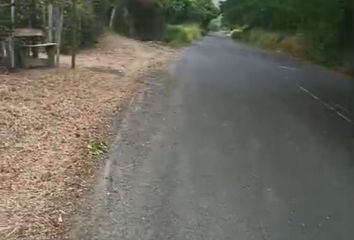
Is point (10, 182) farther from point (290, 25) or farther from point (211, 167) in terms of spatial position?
point (290, 25)

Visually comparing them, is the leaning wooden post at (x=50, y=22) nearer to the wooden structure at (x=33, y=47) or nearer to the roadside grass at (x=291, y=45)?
the wooden structure at (x=33, y=47)

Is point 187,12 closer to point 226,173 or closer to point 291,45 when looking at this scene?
point 291,45

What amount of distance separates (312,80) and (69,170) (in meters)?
12.3

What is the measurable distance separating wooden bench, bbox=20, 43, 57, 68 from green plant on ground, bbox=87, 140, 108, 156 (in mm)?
6981

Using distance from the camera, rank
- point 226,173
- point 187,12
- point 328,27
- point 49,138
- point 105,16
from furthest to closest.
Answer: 1. point 187,12
2. point 105,16
3. point 328,27
4. point 49,138
5. point 226,173

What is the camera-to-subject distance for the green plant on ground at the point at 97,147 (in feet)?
24.4

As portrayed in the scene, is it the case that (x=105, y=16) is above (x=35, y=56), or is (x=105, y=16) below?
below

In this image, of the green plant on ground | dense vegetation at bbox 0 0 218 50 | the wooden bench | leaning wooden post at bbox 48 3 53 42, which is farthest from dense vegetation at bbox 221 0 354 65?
the green plant on ground

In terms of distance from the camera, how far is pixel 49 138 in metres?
7.89

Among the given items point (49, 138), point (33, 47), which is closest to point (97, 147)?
point (49, 138)

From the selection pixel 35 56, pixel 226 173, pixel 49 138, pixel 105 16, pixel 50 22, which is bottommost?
pixel 105 16

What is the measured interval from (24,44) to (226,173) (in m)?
9.18

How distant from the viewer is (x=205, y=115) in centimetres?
1038

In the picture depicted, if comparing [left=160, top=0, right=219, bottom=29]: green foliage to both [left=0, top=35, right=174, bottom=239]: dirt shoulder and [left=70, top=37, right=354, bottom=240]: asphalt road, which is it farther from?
[left=70, top=37, right=354, bottom=240]: asphalt road
